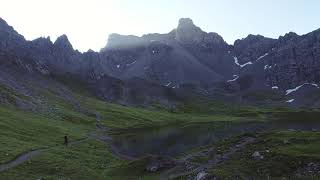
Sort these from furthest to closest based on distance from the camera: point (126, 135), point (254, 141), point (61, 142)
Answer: point (126, 135) < point (61, 142) < point (254, 141)

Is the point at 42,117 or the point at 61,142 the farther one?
the point at 42,117

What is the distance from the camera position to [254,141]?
259ft

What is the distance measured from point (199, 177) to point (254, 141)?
2472 cm

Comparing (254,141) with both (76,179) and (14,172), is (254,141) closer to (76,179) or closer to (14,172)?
(76,179)

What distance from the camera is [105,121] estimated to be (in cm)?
18375

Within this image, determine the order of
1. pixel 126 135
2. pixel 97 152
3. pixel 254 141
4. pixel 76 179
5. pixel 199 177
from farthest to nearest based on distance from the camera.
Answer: pixel 126 135 → pixel 97 152 → pixel 254 141 → pixel 76 179 → pixel 199 177

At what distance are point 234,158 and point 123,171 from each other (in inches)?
640

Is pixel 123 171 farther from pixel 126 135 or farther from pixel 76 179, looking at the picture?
pixel 126 135

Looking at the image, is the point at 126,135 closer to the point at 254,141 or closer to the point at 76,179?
the point at 254,141

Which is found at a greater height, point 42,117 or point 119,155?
point 42,117

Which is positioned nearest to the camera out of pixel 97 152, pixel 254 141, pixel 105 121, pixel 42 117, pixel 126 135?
pixel 254 141

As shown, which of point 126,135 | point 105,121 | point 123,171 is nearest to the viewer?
point 123,171

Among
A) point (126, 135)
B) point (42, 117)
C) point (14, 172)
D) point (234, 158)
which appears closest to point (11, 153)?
point (14, 172)

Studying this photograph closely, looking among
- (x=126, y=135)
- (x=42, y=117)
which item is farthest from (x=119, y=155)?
(x=42, y=117)
